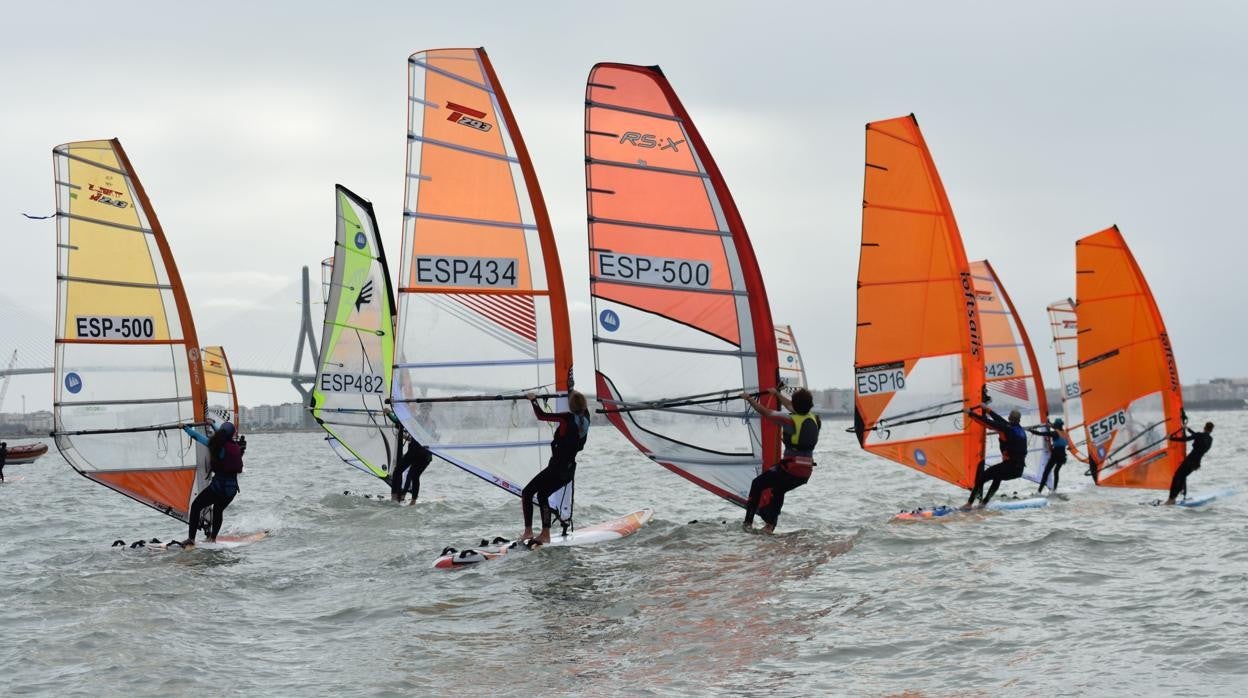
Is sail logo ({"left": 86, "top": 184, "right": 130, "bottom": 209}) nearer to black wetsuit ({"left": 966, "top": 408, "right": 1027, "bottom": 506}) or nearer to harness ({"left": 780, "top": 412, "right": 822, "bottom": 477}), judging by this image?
harness ({"left": 780, "top": 412, "right": 822, "bottom": 477})

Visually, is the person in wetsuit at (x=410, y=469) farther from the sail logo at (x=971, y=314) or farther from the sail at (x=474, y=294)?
the sail logo at (x=971, y=314)

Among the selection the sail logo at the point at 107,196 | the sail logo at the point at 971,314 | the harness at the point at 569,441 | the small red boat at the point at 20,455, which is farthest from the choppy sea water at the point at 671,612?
the small red boat at the point at 20,455

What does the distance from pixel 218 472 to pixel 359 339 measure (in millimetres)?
5049

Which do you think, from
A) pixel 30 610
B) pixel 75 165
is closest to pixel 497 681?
pixel 30 610

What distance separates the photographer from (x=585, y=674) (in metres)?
5.57

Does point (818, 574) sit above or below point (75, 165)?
below

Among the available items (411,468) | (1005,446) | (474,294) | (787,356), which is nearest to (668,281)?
(474,294)

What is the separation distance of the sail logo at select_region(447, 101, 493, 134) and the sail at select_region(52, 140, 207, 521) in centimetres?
309

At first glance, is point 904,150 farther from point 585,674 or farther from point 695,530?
point 585,674

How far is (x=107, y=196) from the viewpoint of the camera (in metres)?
10.8

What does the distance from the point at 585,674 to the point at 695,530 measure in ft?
14.5

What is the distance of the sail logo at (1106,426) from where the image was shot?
13.9m

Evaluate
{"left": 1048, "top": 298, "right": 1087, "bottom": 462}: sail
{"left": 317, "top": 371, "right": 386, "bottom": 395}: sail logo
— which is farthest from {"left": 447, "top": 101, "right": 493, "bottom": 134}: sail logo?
{"left": 1048, "top": 298, "right": 1087, "bottom": 462}: sail

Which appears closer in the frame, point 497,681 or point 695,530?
point 497,681
